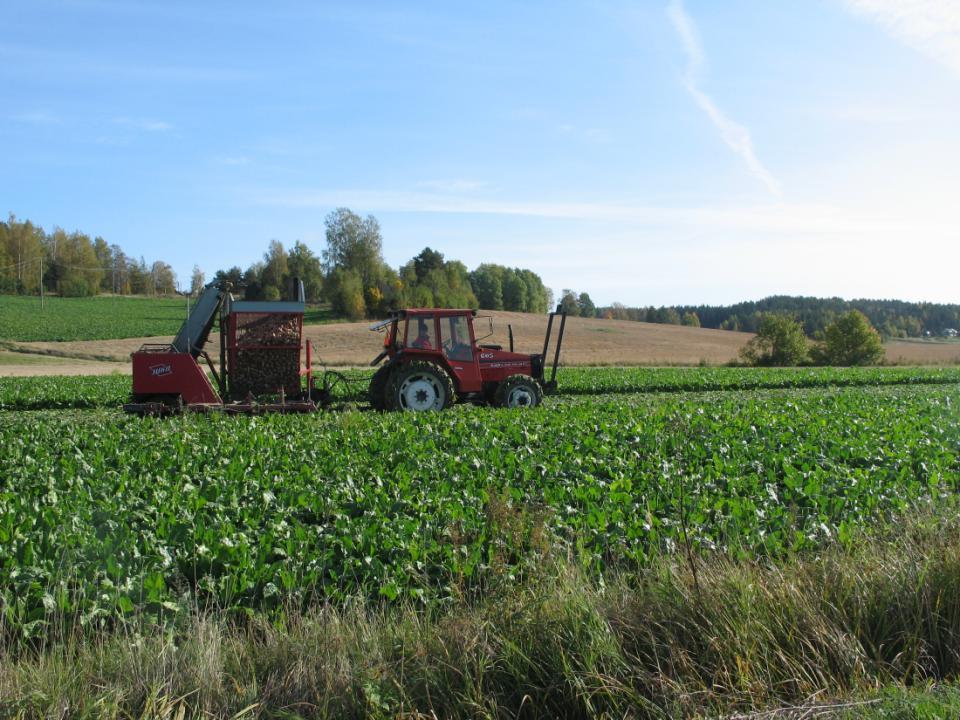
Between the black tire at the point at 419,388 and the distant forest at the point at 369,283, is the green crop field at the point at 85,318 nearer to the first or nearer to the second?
the distant forest at the point at 369,283

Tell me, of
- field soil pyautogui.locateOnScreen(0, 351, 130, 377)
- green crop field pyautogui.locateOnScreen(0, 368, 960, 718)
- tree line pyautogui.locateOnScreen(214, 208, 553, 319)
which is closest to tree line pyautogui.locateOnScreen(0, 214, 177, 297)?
tree line pyautogui.locateOnScreen(214, 208, 553, 319)

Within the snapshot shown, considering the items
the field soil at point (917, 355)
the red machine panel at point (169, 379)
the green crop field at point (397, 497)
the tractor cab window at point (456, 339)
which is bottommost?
the field soil at point (917, 355)

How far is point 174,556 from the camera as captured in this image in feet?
16.8

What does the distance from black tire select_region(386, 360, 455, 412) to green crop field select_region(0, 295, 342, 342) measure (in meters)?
46.2

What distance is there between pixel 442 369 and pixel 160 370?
5161mm

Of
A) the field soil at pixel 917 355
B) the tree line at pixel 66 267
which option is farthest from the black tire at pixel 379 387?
the tree line at pixel 66 267

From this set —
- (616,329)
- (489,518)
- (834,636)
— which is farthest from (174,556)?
(616,329)

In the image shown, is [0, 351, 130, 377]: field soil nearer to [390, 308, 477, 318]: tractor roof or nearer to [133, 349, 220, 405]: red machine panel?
[133, 349, 220, 405]: red machine panel

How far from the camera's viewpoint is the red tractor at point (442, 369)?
14516 millimetres

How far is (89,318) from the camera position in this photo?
67062mm

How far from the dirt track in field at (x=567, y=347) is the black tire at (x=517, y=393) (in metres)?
25.0

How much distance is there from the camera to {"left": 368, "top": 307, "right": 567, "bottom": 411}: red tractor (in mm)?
14516

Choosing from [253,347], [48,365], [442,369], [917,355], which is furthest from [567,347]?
[253,347]

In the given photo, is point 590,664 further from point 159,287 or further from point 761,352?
point 159,287
